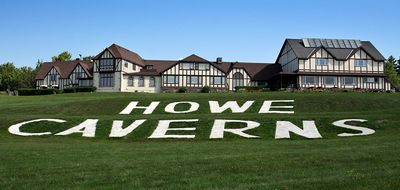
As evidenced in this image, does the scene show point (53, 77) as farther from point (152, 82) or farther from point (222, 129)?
point (222, 129)

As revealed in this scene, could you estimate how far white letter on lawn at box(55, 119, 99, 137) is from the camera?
28.8 m

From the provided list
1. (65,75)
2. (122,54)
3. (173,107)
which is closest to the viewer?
(173,107)

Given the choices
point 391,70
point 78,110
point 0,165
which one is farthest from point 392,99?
point 391,70

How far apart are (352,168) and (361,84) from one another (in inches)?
2455

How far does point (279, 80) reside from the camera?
7775cm

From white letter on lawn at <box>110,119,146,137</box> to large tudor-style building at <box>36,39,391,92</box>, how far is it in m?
42.1

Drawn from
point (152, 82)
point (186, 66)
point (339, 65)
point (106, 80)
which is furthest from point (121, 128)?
point (339, 65)

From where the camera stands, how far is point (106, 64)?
7750cm

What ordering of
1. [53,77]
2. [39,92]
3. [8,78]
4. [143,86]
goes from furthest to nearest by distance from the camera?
[8,78], [53,77], [143,86], [39,92]

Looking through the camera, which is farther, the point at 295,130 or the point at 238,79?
the point at 238,79

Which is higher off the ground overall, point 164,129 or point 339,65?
point 339,65

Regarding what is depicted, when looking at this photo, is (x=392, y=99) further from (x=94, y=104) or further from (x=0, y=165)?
(x=0, y=165)

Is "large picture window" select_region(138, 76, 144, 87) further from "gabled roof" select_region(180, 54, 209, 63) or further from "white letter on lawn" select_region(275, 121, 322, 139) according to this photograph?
"white letter on lawn" select_region(275, 121, 322, 139)

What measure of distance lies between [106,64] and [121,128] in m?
49.6
